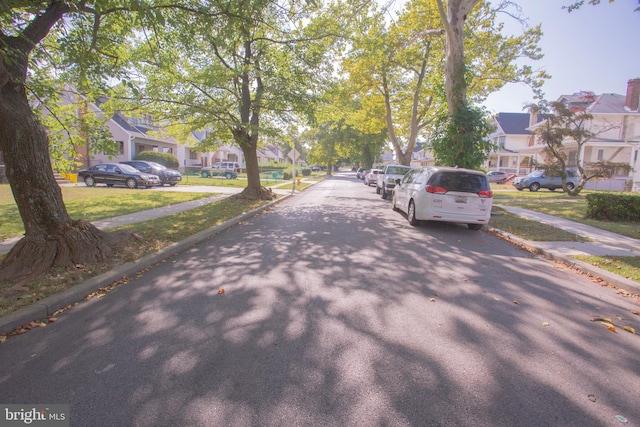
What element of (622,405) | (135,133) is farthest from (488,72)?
(135,133)

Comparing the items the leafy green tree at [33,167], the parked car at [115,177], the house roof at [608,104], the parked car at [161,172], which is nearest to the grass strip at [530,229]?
the leafy green tree at [33,167]

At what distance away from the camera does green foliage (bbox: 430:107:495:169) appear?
42.5ft

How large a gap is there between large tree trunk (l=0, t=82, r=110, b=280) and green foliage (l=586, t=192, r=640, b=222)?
14066 millimetres

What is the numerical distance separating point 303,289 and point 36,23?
226 inches

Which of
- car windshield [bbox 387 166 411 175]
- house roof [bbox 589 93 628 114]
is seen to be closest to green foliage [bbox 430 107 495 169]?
car windshield [bbox 387 166 411 175]

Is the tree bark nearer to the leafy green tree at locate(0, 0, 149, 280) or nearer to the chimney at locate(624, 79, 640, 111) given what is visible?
the leafy green tree at locate(0, 0, 149, 280)

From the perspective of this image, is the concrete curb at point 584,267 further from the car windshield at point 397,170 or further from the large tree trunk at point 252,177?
the car windshield at point 397,170

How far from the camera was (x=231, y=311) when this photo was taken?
162 inches

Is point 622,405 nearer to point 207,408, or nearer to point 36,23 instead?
point 207,408

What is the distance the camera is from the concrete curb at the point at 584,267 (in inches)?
209

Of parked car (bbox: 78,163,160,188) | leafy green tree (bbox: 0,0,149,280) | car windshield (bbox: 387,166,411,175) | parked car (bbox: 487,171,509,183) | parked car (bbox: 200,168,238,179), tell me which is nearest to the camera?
leafy green tree (bbox: 0,0,149,280)

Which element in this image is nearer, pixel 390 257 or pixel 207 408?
pixel 207 408

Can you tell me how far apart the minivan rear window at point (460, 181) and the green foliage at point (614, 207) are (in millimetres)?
4950

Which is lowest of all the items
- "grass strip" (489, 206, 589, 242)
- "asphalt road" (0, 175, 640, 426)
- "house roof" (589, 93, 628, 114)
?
"asphalt road" (0, 175, 640, 426)
